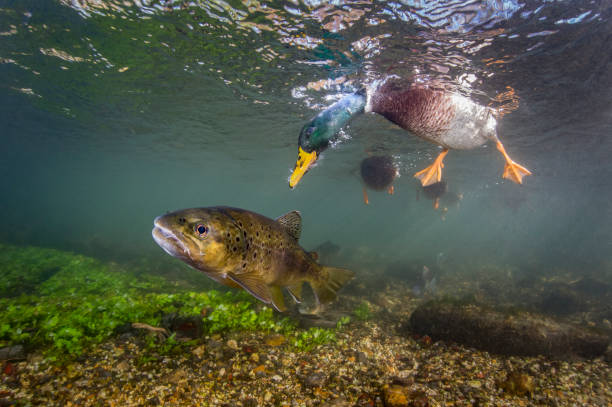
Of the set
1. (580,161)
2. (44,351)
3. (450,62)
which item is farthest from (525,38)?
(580,161)

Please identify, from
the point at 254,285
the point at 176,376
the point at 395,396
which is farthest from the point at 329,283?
the point at 176,376

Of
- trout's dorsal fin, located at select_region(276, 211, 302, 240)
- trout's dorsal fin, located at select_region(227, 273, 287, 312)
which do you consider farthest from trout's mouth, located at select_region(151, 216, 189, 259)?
trout's dorsal fin, located at select_region(276, 211, 302, 240)

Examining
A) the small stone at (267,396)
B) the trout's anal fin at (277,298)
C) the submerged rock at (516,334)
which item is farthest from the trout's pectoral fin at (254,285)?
the submerged rock at (516,334)

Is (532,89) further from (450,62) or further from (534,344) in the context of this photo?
(534,344)

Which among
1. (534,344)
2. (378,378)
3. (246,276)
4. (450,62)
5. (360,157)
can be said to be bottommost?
(378,378)

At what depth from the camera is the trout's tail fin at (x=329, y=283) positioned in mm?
2793

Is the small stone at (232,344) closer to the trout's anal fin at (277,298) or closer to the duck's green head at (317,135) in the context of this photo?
the trout's anal fin at (277,298)

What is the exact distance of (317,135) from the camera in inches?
69.1

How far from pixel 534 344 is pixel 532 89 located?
373 inches

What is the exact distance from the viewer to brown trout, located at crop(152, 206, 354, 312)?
6.17ft

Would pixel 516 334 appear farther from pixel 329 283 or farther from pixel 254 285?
pixel 254 285

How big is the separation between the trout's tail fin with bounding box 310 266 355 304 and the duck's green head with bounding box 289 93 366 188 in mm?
1429

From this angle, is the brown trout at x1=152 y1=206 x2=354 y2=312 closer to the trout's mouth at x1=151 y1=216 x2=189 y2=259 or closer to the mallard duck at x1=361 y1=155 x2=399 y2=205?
the trout's mouth at x1=151 y1=216 x2=189 y2=259

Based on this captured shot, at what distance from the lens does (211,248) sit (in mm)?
1919
